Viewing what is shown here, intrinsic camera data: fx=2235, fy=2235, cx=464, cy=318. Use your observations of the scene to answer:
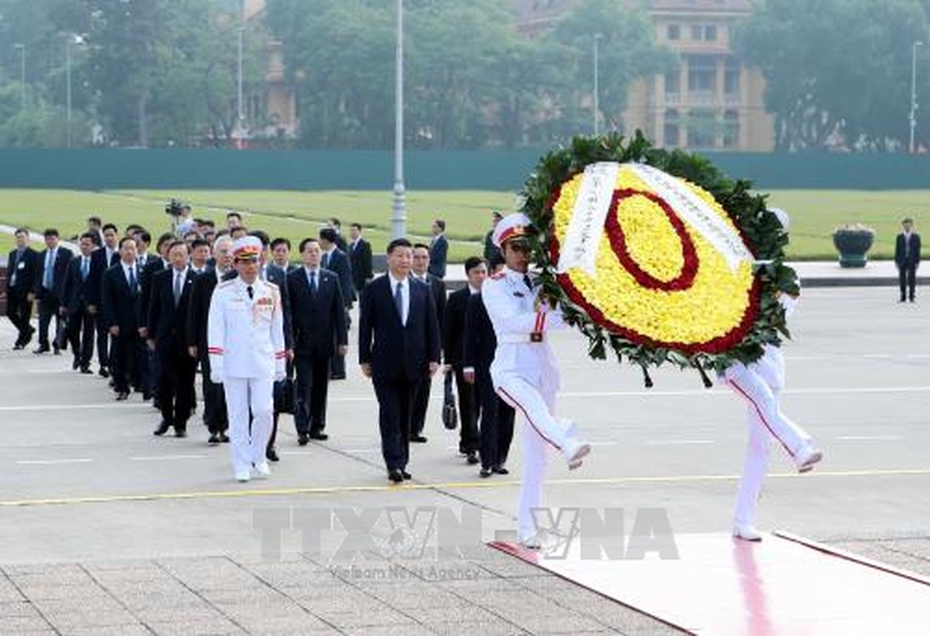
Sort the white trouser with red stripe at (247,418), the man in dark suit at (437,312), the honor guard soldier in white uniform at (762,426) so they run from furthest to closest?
the man in dark suit at (437,312)
the white trouser with red stripe at (247,418)
the honor guard soldier in white uniform at (762,426)

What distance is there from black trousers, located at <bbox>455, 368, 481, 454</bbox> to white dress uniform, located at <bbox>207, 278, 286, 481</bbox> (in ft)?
5.22

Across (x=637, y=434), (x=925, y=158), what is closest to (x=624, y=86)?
(x=925, y=158)

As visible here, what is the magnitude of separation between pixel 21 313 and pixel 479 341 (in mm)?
13815

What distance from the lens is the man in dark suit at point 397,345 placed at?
15555 millimetres

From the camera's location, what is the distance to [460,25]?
13688cm

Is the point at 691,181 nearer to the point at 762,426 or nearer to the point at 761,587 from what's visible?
the point at 762,426

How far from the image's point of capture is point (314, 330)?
1848 cm

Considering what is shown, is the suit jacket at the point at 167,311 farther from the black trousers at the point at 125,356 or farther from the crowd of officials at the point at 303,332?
the black trousers at the point at 125,356

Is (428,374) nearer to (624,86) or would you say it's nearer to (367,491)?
(367,491)

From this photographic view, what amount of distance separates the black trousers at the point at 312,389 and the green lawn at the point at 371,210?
34062 millimetres

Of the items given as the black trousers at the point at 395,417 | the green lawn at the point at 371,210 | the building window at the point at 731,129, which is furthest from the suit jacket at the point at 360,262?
the building window at the point at 731,129

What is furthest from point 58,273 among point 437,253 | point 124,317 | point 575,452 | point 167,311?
point 575,452

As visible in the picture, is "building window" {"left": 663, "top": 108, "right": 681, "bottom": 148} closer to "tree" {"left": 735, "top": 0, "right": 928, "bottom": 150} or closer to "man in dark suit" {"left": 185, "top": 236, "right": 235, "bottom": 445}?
"tree" {"left": 735, "top": 0, "right": 928, "bottom": 150}

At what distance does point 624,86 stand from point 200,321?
126m
